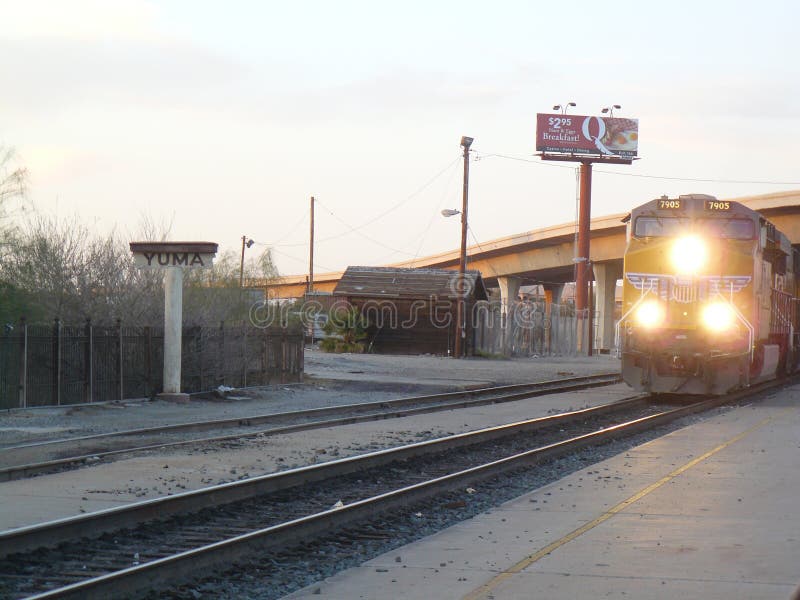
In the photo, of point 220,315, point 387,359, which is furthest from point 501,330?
point 220,315

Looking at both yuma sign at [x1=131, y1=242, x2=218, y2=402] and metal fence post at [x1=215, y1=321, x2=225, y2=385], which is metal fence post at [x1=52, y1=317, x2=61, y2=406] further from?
metal fence post at [x1=215, y1=321, x2=225, y2=385]

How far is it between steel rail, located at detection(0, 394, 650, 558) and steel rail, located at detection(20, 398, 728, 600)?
3.75ft

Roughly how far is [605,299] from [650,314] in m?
49.5

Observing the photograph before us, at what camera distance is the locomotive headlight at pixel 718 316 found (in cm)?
2194

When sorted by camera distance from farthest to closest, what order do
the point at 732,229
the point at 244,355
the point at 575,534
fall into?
1. the point at 244,355
2. the point at 732,229
3. the point at 575,534

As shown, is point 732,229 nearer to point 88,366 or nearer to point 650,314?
point 650,314

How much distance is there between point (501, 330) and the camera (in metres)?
50.6

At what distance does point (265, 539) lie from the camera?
27.9 ft

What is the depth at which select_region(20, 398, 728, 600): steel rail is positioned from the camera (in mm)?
6816

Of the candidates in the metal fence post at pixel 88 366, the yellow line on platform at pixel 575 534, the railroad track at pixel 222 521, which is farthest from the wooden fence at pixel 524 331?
the yellow line on platform at pixel 575 534

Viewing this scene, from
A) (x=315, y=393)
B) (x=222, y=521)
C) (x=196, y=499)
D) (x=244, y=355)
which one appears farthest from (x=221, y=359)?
(x=222, y=521)

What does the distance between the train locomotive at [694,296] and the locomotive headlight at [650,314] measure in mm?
22

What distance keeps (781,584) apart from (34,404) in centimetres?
1559

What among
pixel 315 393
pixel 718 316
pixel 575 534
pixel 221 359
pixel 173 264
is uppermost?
pixel 173 264
